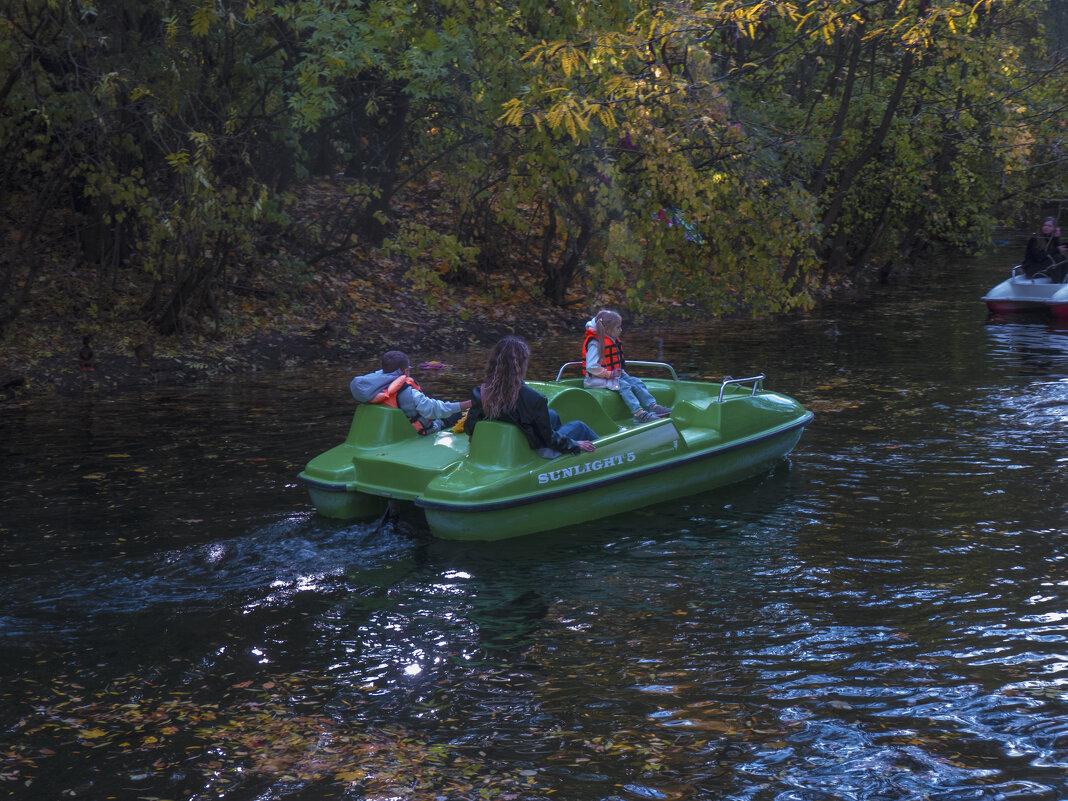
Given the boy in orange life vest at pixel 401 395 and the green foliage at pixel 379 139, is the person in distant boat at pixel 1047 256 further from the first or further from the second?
the boy in orange life vest at pixel 401 395

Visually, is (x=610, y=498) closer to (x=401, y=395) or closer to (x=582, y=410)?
(x=582, y=410)

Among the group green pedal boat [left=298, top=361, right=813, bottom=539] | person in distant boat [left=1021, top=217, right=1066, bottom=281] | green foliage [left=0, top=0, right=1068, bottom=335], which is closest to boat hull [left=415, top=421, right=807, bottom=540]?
green pedal boat [left=298, top=361, right=813, bottom=539]

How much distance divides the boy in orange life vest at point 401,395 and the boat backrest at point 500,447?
94cm

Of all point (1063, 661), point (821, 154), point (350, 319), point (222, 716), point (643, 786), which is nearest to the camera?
point (643, 786)

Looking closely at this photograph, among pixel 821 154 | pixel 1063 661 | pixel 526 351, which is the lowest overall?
pixel 1063 661

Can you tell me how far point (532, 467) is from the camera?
8.09m

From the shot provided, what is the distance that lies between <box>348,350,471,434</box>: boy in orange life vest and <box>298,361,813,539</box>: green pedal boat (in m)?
Answer: 0.10

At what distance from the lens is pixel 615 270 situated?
16.6 meters

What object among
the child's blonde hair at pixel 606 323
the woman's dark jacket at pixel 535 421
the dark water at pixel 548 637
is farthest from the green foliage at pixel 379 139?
the dark water at pixel 548 637

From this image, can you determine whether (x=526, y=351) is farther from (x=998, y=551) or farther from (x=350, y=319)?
(x=350, y=319)

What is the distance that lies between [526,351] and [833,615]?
311 cm

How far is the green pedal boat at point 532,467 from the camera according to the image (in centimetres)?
791

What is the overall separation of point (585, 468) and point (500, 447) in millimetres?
740

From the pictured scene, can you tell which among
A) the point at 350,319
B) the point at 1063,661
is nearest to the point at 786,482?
the point at 1063,661
